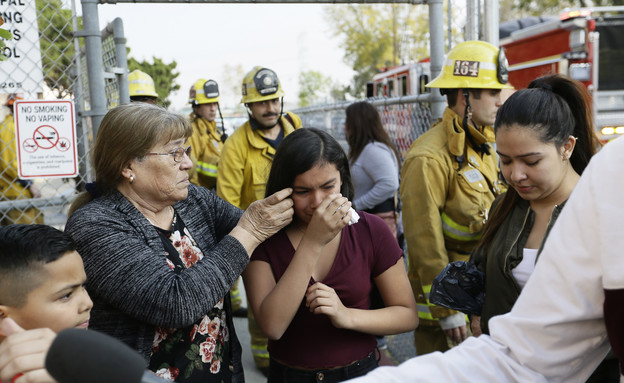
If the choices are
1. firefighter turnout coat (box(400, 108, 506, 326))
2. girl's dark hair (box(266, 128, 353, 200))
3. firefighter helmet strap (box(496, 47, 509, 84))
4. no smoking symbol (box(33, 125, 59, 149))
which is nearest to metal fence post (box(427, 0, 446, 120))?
firefighter helmet strap (box(496, 47, 509, 84))

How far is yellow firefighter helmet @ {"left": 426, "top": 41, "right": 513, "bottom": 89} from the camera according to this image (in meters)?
3.45

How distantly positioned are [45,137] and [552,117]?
2.75 meters

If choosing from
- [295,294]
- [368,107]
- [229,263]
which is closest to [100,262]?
[229,263]

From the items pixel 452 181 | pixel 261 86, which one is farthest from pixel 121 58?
pixel 452 181

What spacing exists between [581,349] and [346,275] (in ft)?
3.69

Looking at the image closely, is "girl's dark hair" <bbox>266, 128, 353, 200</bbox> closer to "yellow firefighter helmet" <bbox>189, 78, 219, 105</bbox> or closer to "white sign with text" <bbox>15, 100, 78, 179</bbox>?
"white sign with text" <bbox>15, 100, 78, 179</bbox>

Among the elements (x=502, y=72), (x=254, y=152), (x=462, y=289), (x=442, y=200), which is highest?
(x=502, y=72)

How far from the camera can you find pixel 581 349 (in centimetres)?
136

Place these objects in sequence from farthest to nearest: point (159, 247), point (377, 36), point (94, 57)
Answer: point (377, 36)
point (94, 57)
point (159, 247)

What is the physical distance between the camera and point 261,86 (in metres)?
4.90

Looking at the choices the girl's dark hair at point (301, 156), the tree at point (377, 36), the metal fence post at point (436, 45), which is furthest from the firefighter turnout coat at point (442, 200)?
the tree at point (377, 36)

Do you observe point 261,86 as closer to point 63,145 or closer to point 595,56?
point 63,145

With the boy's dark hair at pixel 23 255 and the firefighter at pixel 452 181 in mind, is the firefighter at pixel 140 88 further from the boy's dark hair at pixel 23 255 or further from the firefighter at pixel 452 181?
the boy's dark hair at pixel 23 255

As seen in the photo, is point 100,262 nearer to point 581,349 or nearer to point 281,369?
point 281,369
